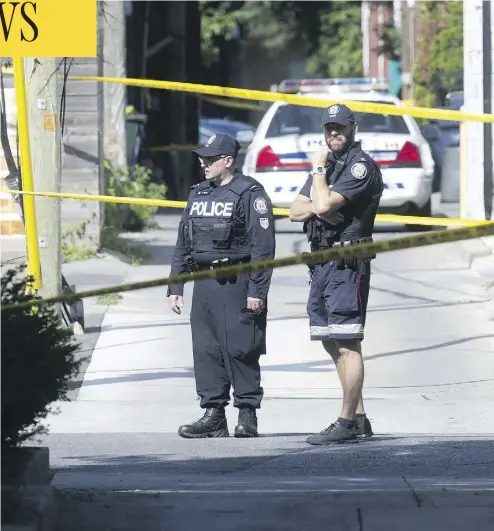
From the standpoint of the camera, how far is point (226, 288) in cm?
763

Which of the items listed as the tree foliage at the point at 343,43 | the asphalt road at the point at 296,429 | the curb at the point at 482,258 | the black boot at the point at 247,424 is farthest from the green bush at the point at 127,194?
the tree foliage at the point at 343,43

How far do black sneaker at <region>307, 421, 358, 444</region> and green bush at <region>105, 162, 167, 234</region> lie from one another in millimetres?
8413

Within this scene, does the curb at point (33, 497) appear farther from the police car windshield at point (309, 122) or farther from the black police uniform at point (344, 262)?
the police car windshield at point (309, 122)

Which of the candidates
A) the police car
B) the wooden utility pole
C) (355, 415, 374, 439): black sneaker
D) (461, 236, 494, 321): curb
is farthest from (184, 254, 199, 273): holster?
the police car

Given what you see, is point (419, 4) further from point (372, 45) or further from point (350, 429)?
point (350, 429)

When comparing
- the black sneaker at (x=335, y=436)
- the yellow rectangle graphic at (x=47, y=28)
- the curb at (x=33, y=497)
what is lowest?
the black sneaker at (x=335, y=436)

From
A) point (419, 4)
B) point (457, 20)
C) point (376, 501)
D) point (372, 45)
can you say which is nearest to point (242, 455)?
point (376, 501)

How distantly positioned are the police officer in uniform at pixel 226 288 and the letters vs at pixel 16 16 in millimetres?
→ 1095

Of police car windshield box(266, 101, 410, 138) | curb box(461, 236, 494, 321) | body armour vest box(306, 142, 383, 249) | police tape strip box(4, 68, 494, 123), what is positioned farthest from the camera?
police car windshield box(266, 101, 410, 138)

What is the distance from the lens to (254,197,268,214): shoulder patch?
756 cm

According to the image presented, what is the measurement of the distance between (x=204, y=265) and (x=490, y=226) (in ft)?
9.44

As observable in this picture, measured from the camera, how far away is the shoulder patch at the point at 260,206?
24.8ft

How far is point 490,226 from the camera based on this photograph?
4.98 metres

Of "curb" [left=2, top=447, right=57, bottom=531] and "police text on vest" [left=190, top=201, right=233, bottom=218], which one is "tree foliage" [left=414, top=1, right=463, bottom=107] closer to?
"police text on vest" [left=190, top=201, right=233, bottom=218]
